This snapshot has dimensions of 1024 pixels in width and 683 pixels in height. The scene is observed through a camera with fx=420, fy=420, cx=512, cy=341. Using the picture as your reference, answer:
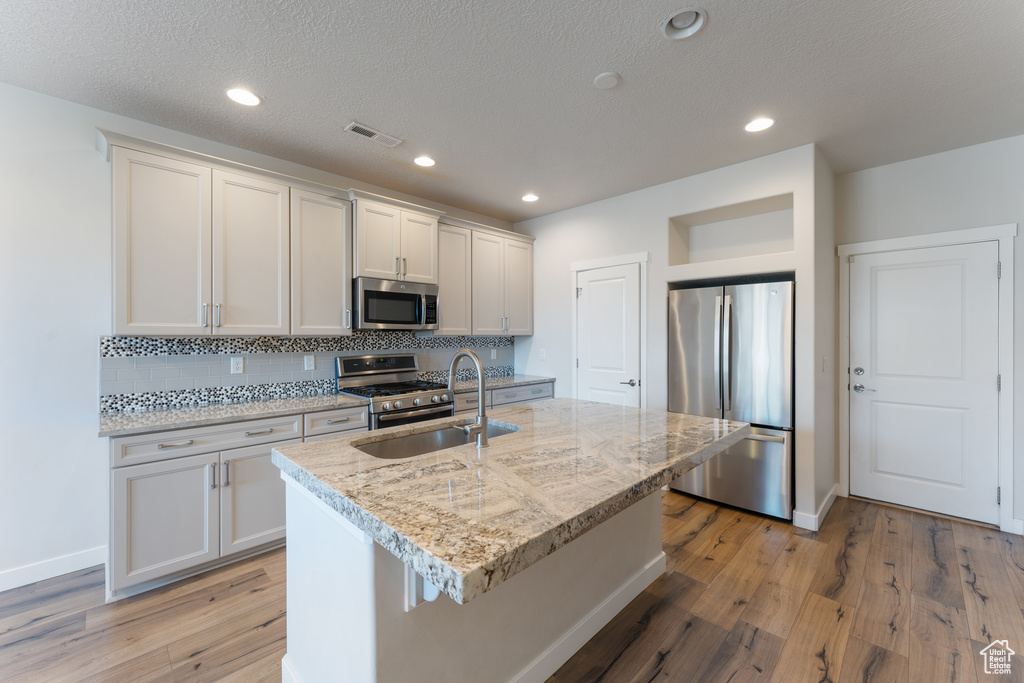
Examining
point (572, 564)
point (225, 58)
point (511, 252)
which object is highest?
point (225, 58)

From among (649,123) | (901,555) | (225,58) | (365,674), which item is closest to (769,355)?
(901,555)

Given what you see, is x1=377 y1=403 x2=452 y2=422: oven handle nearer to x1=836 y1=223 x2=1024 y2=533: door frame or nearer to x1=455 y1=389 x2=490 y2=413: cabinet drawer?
x1=455 y1=389 x2=490 y2=413: cabinet drawer

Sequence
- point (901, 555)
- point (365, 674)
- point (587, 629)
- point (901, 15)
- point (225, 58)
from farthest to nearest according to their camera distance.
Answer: point (901, 555), point (225, 58), point (587, 629), point (901, 15), point (365, 674)

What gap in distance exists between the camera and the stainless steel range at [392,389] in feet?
9.81

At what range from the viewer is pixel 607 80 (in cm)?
209

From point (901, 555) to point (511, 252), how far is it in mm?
3748

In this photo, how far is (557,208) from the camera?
4.33 m

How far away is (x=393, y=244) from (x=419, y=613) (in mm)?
2785

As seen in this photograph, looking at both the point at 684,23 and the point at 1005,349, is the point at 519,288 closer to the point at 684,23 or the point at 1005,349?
the point at 684,23

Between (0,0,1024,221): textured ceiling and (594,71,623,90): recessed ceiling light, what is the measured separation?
1.3 inches

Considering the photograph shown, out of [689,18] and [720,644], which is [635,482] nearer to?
[720,644]

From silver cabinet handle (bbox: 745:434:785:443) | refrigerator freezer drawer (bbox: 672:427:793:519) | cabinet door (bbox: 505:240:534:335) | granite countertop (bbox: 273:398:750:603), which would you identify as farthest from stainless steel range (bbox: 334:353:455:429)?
silver cabinet handle (bbox: 745:434:785:443)

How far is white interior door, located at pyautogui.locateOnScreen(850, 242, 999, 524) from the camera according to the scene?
9.46 ft

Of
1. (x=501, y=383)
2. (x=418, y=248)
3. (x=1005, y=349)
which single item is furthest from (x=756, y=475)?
(x=418, y=248)
